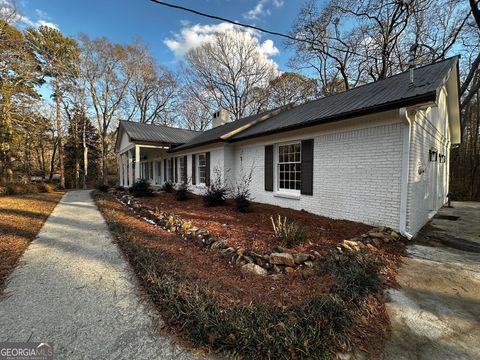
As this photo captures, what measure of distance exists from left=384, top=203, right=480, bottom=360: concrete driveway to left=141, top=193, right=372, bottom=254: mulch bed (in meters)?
1.19

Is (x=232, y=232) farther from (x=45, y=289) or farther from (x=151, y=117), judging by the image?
(x=151, y=117)

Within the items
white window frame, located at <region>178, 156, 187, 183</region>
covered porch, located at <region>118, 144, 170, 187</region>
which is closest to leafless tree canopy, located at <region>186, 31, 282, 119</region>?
covered porch, located at <region>118, 144, 170, 187</region>

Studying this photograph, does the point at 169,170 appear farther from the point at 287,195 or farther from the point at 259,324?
the point at 259,324

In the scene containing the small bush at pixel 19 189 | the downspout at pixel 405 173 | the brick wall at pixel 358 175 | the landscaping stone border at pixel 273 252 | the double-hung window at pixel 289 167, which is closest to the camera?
the landscaping stone border at pixel 273 252

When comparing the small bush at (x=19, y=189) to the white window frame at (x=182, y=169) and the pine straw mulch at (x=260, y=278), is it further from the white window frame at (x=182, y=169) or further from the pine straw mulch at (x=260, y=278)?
the pine straw mulch at (x=260, y=278)

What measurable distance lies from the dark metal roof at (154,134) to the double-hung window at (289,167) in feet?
31.7

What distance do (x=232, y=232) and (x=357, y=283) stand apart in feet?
8.89

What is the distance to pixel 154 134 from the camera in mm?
15500

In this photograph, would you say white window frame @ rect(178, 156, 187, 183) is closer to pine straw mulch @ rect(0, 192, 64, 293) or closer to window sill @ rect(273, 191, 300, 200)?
pine straw mulch @ rect(0, 192, 64, 293)

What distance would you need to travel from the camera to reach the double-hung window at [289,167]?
23.6ft

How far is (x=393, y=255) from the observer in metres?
→ 3.88

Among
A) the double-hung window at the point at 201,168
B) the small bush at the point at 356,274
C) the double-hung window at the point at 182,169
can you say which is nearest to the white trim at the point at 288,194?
the small bush at the point at 356,274

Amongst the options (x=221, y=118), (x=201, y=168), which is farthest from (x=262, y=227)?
(x=221, y=118)

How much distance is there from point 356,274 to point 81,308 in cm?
334
